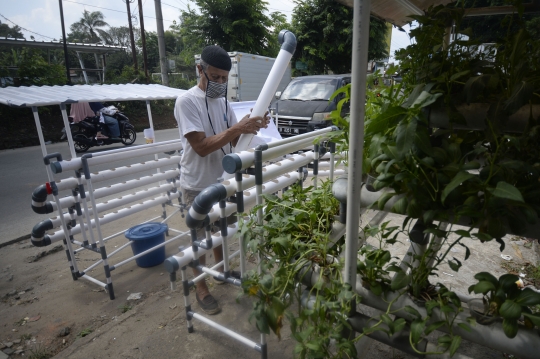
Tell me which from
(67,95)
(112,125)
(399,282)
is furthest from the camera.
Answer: (112,125)

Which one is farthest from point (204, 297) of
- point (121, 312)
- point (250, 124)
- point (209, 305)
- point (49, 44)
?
point (49, 44)

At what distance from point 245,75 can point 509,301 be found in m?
14.0

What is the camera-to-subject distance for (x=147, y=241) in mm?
3326

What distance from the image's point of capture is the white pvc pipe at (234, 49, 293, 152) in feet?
7.29

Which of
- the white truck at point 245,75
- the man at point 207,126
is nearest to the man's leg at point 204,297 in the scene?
the man at point 207,126

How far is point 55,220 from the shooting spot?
116 inches

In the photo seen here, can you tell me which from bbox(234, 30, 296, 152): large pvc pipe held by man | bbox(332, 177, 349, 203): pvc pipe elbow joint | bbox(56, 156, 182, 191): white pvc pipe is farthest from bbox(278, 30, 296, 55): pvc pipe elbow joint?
bbox(56, 156, 182, 191): white pvc pipe

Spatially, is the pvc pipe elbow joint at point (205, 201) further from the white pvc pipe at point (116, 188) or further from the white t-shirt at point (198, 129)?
the white pvc pipe at point (116, 188)

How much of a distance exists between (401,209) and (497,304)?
382 mm

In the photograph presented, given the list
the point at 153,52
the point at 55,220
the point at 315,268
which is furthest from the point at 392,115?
the point at 153,52

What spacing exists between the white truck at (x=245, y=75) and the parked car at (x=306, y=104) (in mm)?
3828

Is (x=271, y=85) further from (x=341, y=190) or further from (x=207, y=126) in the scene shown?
(x=341, y=190)

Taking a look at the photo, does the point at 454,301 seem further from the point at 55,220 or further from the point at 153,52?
the point at 153,52

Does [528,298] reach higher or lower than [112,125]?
higher
